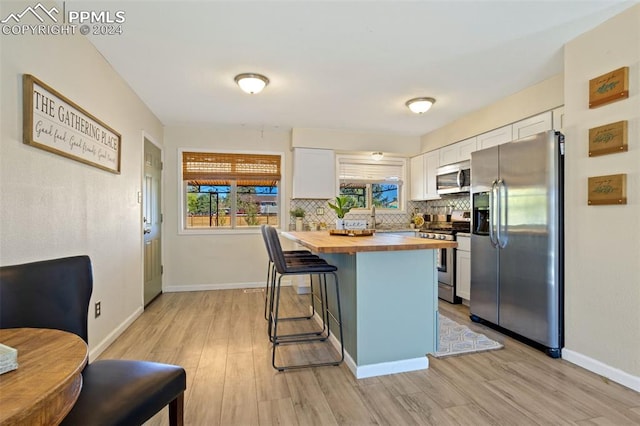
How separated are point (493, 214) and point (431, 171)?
2.14 m

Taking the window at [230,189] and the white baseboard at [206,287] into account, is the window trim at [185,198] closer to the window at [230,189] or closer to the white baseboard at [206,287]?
the window at [230,189]

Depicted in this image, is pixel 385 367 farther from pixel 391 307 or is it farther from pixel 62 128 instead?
pixel 62 128

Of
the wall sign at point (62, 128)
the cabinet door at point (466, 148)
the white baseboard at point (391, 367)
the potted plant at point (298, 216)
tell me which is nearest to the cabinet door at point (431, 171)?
the cabinet door at point (466, 148)

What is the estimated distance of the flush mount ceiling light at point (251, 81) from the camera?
10.1 feet

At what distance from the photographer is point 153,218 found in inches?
171

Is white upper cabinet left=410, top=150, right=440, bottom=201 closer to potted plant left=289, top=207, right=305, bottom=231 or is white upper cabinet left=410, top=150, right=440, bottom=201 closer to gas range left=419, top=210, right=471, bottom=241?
gas range left=419, top=210, right=471, bottom=241

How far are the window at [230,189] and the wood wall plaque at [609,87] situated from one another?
390cm

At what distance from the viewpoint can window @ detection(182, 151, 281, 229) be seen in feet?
16.5

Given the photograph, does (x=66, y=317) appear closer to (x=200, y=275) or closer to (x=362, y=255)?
(x=362, y=255)

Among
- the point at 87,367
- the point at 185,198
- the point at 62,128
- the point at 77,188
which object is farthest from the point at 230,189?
the point at 87,367

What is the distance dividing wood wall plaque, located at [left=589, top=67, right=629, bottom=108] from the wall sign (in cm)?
362

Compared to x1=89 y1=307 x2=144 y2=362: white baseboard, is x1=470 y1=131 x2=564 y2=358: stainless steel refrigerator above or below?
above

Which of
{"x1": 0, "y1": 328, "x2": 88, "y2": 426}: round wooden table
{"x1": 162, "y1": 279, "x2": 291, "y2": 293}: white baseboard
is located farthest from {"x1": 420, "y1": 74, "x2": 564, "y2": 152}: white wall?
{"x1": 0, "y1": 328, "x2": 88, "y2": 426}: round wooden table

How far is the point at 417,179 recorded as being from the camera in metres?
5.54
